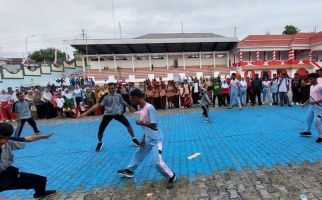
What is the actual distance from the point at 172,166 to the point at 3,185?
3.04 m

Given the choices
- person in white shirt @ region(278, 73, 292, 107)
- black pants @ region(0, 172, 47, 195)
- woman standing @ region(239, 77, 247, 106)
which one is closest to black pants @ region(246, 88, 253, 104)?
woman standing @ region(239, 77, 247, 106)

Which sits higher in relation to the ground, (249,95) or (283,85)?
(283,85)

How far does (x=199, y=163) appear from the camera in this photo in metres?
5.70

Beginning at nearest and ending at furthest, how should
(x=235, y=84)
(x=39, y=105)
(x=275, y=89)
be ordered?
(x=235, y=84) < (x=275, y=89) < (x=39, y=105)

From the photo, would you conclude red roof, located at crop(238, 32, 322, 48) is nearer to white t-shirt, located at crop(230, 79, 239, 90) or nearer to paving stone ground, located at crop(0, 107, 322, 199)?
white t-shirt, located at crop(230, 79, 239, 90)

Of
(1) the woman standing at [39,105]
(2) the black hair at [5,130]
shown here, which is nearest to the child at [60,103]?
(1) the woman standing at [39,105]

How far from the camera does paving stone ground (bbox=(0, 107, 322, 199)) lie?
4383 millimetres

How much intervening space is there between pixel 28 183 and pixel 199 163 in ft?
10.5

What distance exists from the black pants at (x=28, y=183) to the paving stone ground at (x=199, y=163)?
34cm

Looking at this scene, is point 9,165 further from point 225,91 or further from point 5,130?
point 225,91

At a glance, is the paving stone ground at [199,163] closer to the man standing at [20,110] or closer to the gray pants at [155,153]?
the gray pants at [155,153]

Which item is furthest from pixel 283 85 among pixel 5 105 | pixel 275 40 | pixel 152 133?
pixel 275 40

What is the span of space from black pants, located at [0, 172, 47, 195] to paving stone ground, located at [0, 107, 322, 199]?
1.11ft

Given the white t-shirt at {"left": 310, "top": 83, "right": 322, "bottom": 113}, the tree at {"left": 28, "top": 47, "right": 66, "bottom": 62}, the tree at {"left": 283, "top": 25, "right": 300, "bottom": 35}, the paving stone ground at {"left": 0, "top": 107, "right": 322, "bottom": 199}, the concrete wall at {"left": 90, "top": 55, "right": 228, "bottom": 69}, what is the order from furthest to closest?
the tree at {"left": 28, "top": 47, "right": 66, "bottom": 62} < the tree at {"left": 283, "top": 25, "right": 300, "bottom": 35} < the concrete wall at {"left": 90, "top": 55, "right": 228, "bottom": 69} < the white t-shirt at {"left": 310, "top": 83, "right": 322, "bottom": 113} < the paving stone ground at {"left": 0, "top": 107, "right": 322, "bottom": 199}
